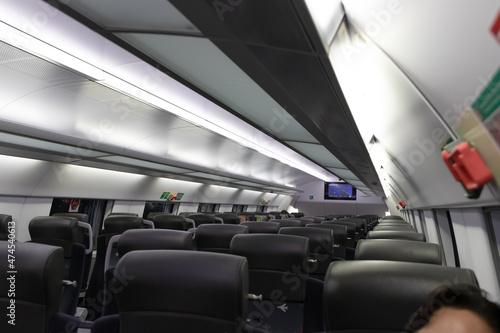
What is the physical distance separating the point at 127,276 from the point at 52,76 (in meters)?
4.30

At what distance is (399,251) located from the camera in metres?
3.15

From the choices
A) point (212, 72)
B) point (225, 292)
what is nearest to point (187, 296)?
point (225, 292)

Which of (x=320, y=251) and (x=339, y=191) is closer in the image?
(x=320, y=251)

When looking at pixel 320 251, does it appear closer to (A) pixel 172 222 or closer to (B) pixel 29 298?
(B) pixel 29 298

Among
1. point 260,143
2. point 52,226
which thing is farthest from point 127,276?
point 260,143

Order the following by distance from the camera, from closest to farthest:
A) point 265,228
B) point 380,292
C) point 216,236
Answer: point 380,292 → point 216,236 → point 265,228

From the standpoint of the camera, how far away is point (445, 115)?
2164 millimetres

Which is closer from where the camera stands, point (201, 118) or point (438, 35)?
point (438, 35)

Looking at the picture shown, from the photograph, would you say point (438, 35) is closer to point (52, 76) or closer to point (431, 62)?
point (431, 62)

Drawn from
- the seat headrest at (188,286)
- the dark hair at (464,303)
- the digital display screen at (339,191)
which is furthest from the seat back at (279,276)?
the digital display screen at (339,191)

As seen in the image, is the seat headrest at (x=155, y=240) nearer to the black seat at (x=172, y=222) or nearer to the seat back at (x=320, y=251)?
the seat back at (x=320, y=251)

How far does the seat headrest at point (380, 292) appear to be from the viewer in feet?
6.43

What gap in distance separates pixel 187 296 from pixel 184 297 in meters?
0.02

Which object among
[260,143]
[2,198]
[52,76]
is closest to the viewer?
[52,76]
